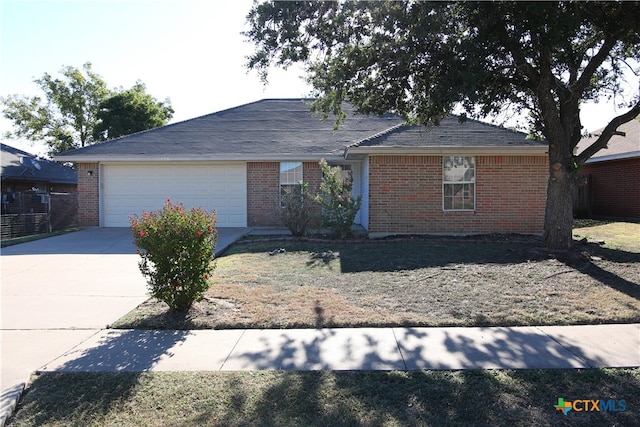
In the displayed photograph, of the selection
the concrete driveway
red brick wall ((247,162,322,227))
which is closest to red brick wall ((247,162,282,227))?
red brick wall ((247,162,322,227))

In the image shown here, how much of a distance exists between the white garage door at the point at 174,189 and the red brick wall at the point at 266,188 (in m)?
0.28

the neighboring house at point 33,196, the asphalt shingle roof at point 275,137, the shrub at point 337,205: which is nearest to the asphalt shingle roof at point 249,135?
the asphalt shingle roof at point 275,137

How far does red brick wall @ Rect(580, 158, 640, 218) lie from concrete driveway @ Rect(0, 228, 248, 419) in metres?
17.2

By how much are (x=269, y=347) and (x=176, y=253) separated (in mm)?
1838

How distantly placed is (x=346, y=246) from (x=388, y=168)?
3021 mm

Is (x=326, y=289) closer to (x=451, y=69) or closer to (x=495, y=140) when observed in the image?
(x=451, y=69)

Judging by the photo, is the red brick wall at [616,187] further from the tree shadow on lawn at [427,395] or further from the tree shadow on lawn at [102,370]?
the tree shadow on lawn at [102,370]

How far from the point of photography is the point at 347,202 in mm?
12039

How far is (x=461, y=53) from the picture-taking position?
7488 millimetres

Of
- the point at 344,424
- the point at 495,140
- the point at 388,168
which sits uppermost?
the point at 495,140

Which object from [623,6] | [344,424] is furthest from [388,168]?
[344,424]

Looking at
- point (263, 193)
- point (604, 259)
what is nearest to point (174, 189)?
point (263, 193)

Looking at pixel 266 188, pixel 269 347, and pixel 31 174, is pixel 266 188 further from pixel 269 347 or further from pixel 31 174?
pixel 31 174

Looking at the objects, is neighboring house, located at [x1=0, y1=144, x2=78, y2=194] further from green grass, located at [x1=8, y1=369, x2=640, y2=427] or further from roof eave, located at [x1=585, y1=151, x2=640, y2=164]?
roof eave, located at [x1=585, y1=151, x2=640, y2=164]
